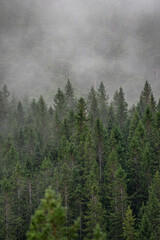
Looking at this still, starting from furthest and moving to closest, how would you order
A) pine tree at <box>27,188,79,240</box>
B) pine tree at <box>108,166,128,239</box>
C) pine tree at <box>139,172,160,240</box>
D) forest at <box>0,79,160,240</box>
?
pine tree at <box>108,166,128,239</box>
forest at <box>0,79,160,240</box>
pine tree at <box>139,172,160,240</box>
pine tree at <box>27,188,79,240</box>

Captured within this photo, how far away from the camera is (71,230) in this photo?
11539 mm

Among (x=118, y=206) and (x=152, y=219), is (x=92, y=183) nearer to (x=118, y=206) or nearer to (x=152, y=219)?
(x=118, y=206)

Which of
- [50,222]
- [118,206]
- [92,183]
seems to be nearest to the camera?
[50,222]

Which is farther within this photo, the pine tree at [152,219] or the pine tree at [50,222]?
the pine tree at [152,219]

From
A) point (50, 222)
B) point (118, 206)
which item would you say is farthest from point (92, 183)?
point (50, 222)

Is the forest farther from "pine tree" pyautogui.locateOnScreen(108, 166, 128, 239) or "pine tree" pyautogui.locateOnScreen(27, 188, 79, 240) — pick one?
"pine tree" pyautogui.locateOnScreen(27, 188, 79, 240)

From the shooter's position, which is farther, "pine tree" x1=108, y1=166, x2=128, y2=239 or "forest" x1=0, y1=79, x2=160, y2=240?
"pine tree" x1=108, y1=166, x2=128, y2=239

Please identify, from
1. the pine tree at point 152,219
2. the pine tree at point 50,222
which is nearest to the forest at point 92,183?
the pine tree at point 152,219

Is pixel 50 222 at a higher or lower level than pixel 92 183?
higher

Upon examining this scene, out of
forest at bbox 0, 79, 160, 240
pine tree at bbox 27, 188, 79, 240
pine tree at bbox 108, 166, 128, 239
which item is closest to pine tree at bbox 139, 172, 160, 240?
forest at bbox 0, 79, 160, 240

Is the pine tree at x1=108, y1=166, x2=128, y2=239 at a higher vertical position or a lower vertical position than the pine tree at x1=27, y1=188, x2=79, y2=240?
A: lower

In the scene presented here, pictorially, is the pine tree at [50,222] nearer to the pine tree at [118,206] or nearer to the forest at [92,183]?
the forest at [92,183]

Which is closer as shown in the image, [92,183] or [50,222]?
[50,222]

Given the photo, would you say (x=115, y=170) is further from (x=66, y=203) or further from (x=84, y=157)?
(x=66, y=203)
